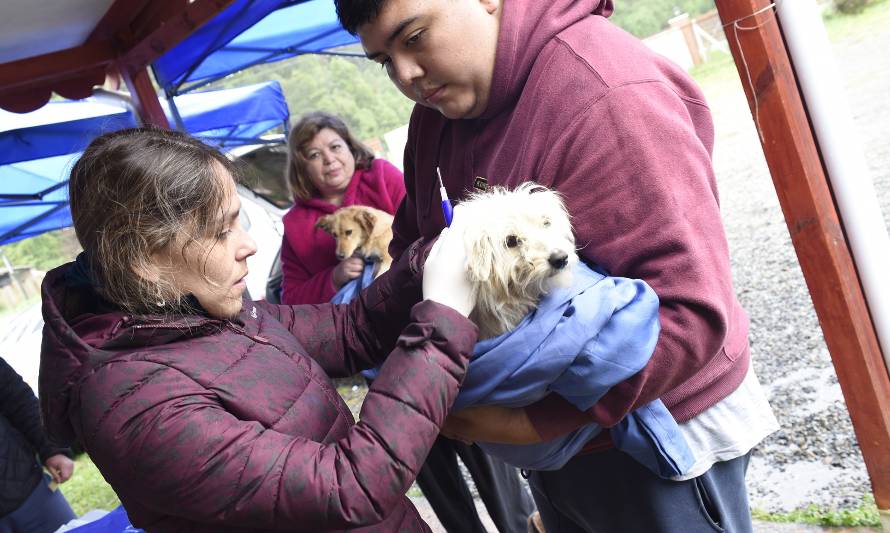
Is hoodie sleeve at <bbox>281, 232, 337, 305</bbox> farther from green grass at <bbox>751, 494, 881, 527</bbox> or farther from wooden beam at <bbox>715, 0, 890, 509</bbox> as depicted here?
green grass at <bbox>751, 494, 881, 527</bbox>

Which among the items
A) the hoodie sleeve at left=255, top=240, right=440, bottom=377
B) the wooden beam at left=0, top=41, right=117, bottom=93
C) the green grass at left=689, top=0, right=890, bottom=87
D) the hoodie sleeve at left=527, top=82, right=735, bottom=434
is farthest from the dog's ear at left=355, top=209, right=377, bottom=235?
the green grass at left=689, top=0, right=890, bottom=87

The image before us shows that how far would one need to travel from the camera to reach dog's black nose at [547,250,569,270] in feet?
5.16

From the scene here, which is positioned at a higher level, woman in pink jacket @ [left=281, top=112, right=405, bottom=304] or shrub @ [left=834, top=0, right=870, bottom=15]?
woman in pink jacket @ [left=281, top=112, right=405, bottom=304]

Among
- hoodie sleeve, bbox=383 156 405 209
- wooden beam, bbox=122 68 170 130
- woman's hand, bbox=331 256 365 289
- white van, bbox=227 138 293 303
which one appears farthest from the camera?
white van, bbox=227 138 293 303

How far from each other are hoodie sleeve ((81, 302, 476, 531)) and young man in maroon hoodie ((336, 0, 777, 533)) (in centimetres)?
31

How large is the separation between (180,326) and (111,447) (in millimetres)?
277

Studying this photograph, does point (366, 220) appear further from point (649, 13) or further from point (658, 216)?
point (649, 13)

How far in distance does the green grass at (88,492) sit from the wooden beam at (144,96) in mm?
3657

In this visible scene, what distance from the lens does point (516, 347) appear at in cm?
145

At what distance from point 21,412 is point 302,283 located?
1.79 m

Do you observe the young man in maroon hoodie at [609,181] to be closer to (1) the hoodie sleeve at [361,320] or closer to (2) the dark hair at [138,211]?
(1) the hoodie sleeve at [361,320]

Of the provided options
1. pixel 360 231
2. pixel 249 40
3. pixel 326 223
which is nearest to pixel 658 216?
pixel 360 231

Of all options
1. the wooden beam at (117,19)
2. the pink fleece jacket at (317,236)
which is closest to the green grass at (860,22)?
the pink fleece jacket at (317,236)

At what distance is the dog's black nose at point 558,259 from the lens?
1.57 meters
